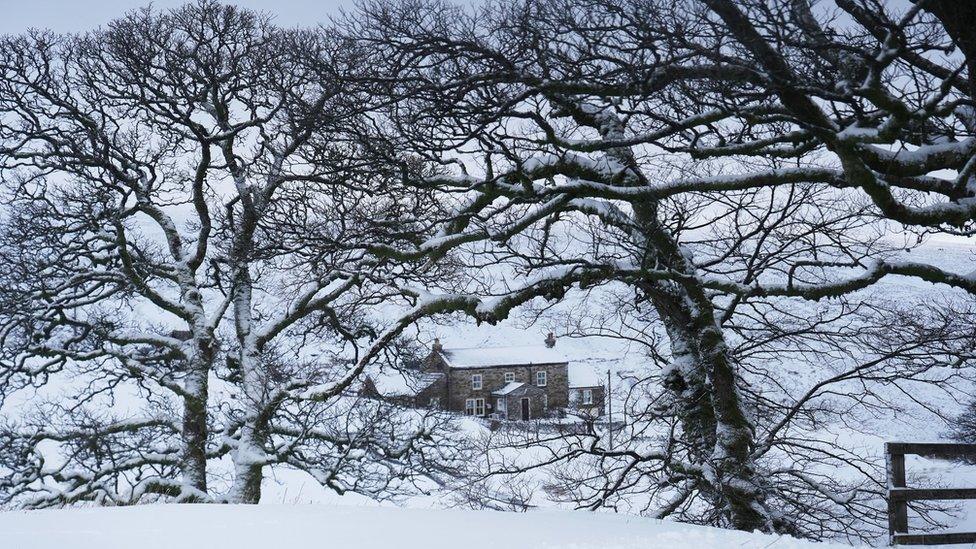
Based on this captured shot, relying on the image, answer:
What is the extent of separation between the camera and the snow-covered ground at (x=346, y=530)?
391 cm

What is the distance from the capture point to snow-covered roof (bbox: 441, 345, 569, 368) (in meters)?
43.0

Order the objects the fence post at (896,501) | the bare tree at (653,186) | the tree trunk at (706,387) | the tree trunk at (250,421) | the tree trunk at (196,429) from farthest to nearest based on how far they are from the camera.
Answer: the tree trunk at (196,429) < the tree trunk at (250,421) < the tree trunk at (706,387) < the fence post at (896,501) < the bare tree at (653,186)

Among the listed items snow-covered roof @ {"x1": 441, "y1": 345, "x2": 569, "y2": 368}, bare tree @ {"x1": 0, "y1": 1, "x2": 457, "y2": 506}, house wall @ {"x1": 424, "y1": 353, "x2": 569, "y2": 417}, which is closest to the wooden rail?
bare tree @ {"x1": 0, "y1": 1, "x2": 457, "y2": 506}

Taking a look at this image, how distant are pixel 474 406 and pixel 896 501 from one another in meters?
38.0

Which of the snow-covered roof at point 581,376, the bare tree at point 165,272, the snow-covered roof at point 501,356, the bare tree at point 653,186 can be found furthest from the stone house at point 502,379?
the bare tree at point 653,186

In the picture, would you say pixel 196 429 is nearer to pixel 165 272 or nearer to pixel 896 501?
pixel 165 272

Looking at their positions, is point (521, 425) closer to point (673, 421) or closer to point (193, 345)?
point (673, 421)

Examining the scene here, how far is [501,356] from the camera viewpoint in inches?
1732

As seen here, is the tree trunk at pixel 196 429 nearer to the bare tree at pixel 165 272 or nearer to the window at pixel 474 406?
the bare tree at pixel 165 272

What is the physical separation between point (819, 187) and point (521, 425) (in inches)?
181

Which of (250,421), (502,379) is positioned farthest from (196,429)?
(502,379)

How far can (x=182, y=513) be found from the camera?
16.2 feet

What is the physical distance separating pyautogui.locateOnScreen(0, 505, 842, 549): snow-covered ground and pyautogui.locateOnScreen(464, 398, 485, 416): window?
126 ft

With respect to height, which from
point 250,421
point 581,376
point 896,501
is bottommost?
point 896,501
